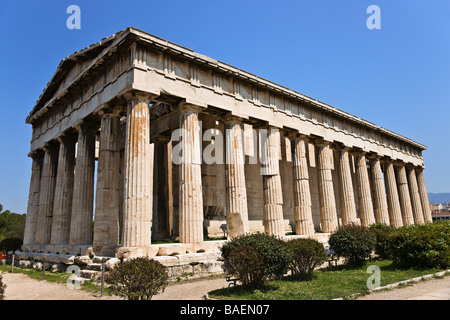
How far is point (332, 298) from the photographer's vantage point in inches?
332

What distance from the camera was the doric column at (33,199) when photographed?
22.5 m

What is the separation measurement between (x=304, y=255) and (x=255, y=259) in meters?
2.49

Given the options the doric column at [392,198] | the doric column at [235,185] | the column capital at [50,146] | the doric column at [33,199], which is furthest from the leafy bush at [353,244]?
the doric column at [33,199]

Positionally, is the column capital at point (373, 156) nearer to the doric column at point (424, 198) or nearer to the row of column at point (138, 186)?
the row of column at point (138, 186)

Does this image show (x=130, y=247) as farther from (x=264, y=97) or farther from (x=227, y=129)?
(x=264, y=97)

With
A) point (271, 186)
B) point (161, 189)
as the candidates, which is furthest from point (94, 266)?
point (271, 186)

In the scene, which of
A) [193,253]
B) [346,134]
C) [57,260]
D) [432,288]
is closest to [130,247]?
[193,253]

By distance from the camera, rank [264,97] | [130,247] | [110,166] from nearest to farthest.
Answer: [130,247] < [110,166] < [264,97]

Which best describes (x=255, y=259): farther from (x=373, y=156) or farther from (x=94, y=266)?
(x=373, y=156)

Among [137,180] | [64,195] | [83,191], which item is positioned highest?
[64,195]

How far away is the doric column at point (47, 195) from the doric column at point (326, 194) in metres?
17.7

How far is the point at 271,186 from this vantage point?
62.4 feet

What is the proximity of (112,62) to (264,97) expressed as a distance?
8.56 metres

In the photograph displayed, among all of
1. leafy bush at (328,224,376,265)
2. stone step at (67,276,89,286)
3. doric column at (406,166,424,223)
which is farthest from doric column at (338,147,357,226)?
stone step at (67,276,89,286)
